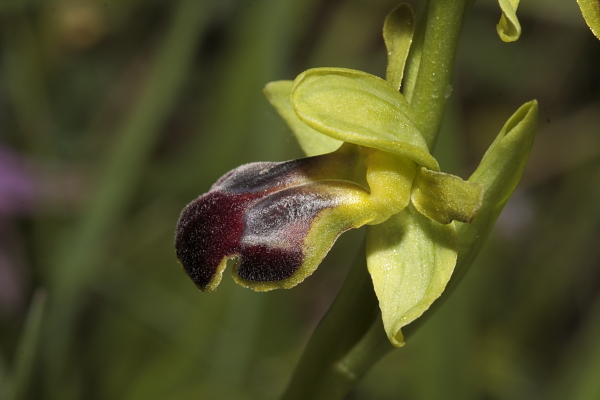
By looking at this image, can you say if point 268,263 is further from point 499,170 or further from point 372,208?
point 499,170

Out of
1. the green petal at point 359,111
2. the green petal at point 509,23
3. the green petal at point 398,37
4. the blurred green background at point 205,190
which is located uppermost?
the green petal at point 509,23

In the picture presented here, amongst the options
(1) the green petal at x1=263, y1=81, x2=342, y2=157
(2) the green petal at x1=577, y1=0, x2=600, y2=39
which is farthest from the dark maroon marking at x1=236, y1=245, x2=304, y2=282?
(2) the green petal at x1=577, y1=0, x2=600, y2=39

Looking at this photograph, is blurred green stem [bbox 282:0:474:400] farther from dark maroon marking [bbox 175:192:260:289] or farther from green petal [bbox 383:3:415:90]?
dark maroon marking [bbox 175:192:260:289]

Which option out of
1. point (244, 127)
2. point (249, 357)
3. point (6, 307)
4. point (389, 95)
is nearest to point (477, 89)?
point (244, 127)

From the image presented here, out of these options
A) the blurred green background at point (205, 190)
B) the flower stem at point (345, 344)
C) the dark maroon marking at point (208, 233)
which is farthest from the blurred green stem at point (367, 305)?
the blurred green background at point (205, 190)

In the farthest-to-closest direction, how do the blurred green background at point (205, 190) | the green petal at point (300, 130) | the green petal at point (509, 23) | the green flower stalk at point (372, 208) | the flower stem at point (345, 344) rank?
the blurred green background at point (205, 190) → the green petal at point (300, 130) → the flower stem at point (345, 344) → the green flower stalk at point (372, 208) → the green petal at point (509, 23)

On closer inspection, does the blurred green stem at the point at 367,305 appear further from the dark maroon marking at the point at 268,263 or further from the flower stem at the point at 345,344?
the dark maroon marking at the point at 268,263

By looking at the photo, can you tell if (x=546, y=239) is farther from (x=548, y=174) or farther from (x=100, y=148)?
(x=100, y=148)
